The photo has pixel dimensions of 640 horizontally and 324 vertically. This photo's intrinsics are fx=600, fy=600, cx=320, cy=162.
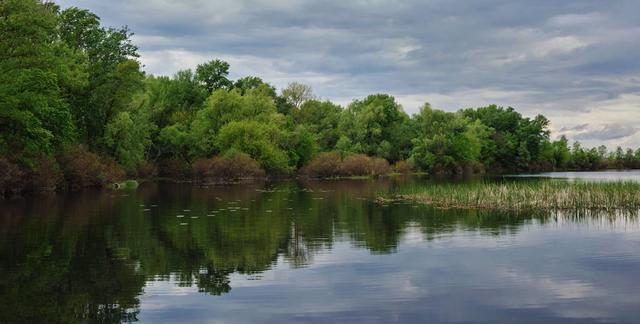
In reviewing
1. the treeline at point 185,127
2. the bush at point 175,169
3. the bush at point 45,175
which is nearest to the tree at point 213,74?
the treeline at point 185,127

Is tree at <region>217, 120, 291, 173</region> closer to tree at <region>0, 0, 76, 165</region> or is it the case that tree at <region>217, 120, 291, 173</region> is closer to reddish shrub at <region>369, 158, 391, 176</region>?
reddish shrub at <region>369, 158, 391, 176</region>

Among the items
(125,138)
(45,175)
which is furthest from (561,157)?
(45,175)

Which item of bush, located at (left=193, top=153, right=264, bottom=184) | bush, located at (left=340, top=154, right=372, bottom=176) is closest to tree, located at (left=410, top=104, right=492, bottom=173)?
bush, located at (left=340, top=154, right=372, bottom=176)

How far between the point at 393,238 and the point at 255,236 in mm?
6330

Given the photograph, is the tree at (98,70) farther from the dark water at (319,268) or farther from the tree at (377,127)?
the tree at (377,127)

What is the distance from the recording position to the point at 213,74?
122812 mm

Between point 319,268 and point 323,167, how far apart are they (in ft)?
290

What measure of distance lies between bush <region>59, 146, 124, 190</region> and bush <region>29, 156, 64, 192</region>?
8.06 ft

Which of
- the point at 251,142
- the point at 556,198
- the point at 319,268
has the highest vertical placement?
the point at 251,142

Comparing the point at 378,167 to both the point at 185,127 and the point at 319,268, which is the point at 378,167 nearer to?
the point at 185,127

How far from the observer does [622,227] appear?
3048 centimetres

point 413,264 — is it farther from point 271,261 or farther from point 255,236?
point 255,236

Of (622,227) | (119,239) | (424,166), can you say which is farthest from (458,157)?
(119,239)

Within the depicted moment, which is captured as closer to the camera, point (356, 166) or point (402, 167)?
point (356, 166)
